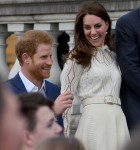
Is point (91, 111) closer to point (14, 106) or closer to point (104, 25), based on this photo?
point (104, 25)

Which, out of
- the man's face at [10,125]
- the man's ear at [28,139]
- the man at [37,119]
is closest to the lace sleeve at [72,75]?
the man at [37,119]

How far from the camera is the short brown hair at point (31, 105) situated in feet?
9.33

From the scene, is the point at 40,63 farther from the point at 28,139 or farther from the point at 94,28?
the point at 28,139

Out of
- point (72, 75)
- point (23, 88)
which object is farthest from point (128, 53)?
→ point (23, 88)

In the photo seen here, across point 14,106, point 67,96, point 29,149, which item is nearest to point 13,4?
point 67,96

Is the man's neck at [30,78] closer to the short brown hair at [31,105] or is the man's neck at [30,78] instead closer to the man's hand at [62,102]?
the man's hand at [62,102]

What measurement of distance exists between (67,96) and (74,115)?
1.83 metres

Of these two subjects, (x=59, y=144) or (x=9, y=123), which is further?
(x=59, y=144)

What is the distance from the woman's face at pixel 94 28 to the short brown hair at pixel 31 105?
4.04 ft

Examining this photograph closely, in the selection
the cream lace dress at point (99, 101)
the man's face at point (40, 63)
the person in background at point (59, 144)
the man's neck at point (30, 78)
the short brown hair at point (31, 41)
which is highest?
the person in background at point (59, 144)

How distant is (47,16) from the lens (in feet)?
20.1

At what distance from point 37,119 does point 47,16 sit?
10.9 ft

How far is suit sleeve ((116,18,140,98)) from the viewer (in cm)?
421

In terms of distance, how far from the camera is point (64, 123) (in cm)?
431
